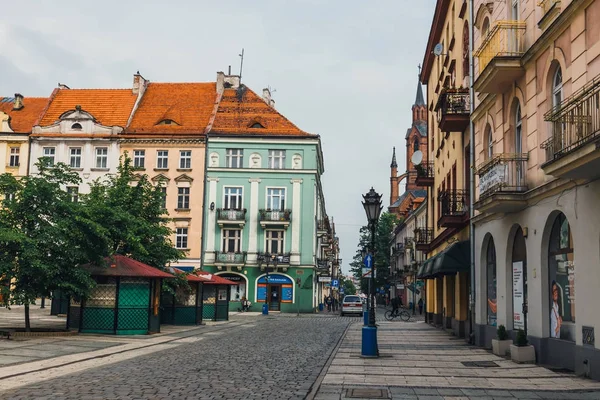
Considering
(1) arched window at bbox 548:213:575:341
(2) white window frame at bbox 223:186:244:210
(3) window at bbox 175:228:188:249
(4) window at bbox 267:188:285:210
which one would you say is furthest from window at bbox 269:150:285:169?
(1) arched window at bbox 548:213:575:341

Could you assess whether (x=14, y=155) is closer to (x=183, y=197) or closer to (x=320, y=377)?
(x=183, y=197)

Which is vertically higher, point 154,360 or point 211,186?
point 211,186

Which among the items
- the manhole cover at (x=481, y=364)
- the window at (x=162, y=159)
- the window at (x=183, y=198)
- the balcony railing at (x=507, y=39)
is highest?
the window at (x=162, y=159)

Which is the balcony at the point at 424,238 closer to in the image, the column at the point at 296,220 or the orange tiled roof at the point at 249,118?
the column at the point at 296,220

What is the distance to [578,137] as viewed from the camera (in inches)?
458

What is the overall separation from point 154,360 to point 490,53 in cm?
1116

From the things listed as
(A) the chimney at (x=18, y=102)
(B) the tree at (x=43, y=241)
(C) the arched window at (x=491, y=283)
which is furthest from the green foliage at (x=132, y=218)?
(A) the chimney at (x=18, y=102)

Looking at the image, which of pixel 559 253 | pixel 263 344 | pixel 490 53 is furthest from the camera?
pixel 263 344

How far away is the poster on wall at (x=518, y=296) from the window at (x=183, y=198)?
4086 centimetres

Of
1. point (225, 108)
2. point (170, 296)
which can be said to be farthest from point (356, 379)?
point (225, 108)

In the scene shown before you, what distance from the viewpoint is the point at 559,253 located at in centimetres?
1482

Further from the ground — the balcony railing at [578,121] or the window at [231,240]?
the window at [231,240]

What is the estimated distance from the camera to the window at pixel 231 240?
2190 inches

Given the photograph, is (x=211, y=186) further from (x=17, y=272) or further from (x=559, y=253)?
(x=559, y=253)
